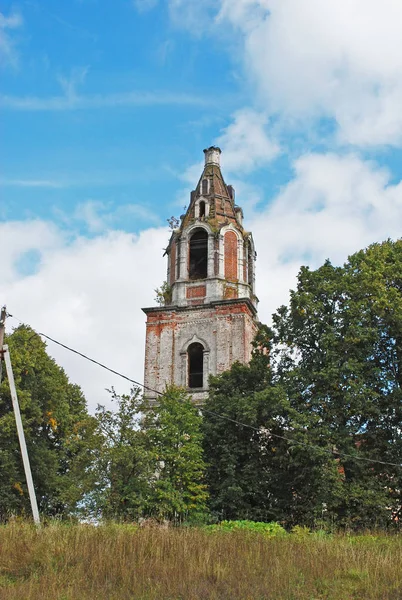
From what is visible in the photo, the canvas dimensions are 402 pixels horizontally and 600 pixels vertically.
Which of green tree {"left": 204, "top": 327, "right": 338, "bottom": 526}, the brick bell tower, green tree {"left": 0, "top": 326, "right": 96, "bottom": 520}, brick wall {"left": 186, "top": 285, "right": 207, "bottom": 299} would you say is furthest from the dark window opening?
green tree {"left": 0, "top": 326, "right": 96, "bottom": 520}

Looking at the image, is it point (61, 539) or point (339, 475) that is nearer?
point (61, 539)

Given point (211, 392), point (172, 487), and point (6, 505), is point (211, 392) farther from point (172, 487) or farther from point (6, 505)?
point (6, 505)

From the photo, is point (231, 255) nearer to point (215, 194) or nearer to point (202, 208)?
point (202, 208)

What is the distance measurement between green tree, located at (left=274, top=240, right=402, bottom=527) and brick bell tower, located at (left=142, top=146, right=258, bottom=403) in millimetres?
7149

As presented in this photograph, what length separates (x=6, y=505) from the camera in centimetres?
2620

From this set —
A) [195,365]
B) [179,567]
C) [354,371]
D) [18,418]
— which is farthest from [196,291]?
[179,567]

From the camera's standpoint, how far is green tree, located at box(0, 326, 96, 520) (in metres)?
26.2

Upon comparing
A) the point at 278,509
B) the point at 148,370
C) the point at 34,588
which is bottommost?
the point at 34,588

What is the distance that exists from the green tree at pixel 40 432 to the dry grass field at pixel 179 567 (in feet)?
Result: 42.1

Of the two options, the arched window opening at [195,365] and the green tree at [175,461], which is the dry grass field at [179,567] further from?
the arched window opening at [195,365]

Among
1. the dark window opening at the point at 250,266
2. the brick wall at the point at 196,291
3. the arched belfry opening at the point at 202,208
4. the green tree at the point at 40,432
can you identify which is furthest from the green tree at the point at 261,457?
the arched belfry opening at the point at 202,208

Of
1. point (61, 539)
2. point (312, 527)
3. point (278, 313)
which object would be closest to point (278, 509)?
point (312, 527)

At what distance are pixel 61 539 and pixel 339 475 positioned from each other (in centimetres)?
1208

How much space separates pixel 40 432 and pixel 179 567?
73.5ft
